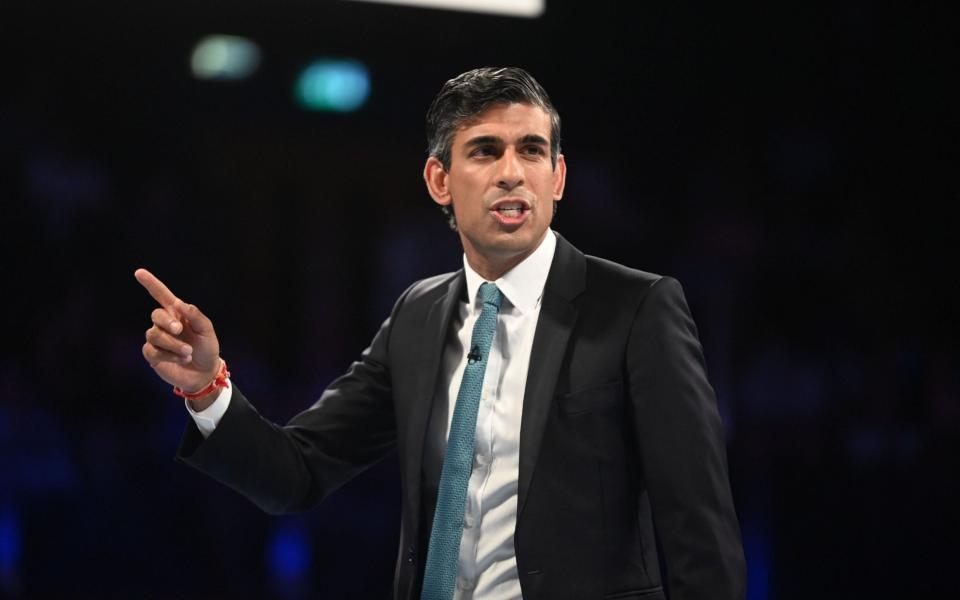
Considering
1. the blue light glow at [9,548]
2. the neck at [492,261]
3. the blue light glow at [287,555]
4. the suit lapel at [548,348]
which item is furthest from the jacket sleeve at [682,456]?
the blue light glow at [9,548]

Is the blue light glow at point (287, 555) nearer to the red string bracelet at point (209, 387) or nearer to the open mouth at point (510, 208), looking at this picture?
the red string bracelet at point (209, 387)

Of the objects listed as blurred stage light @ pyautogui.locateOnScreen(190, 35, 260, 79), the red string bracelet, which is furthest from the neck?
blurred stage light @ pyautogui.locateOnScreen(190, 35, 260, 79)

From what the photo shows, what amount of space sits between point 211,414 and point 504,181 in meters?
0.64

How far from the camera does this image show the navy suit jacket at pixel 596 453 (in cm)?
151

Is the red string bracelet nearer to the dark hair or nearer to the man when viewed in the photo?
the man

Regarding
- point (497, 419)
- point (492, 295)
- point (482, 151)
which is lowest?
point (497, 419)

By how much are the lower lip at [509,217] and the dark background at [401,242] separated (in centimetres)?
171

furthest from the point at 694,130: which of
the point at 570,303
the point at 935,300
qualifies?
the point at 570,303

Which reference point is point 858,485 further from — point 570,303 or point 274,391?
point 570,303

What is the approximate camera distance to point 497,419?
1676mm

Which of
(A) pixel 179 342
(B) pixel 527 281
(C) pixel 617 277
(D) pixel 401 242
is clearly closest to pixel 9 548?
(D) pixel 401 242

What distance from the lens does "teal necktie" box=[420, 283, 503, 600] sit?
1639mm

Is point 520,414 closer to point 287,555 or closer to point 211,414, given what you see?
point 211,414

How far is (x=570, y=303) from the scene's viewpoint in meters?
1.70
